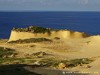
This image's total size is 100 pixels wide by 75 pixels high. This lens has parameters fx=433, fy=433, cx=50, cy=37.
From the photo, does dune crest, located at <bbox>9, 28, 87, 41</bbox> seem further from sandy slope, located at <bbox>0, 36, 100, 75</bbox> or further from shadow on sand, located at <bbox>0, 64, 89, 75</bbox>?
shadow on sand, located at <bbox>0, 64, 89, 75</bbox>

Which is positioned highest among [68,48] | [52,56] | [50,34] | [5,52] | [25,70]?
[50,34]

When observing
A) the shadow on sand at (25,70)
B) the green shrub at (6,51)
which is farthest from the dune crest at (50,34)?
the shadow on sand at (25,70)

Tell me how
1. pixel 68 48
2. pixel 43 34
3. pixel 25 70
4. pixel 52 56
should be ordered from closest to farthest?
pixel 25 70
pixel 52 56
pixel 68 48
pixel 43 34

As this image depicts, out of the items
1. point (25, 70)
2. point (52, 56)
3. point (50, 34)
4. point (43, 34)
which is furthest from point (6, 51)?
point (25, 70)

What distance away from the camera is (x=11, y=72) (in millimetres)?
25953

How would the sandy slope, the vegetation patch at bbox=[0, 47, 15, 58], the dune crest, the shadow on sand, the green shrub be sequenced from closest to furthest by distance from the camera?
the shadow on sand
the vegetation patch at bbox=[0, 47, 15, 58]
the green shrub
the sandy slope
the dune crest

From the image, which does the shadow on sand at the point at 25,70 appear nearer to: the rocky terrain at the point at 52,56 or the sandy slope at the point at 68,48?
the rocky terrain at the point at 52,56

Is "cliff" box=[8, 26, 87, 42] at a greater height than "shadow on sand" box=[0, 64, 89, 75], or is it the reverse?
"cliff" box=[8, 26, 87, 42]

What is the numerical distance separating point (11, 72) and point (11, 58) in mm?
8247

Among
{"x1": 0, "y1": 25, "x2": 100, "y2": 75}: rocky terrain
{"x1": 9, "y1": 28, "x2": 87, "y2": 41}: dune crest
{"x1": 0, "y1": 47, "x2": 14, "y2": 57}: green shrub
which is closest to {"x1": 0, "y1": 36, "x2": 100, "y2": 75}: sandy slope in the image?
{"x1": 0, "y1": 25, "x2": 100, "y2": 75}: rocky terrain

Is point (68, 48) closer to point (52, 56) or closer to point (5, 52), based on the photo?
point (52, 56)

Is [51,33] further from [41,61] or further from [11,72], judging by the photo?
[11,72]

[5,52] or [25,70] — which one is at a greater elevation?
[5,52]

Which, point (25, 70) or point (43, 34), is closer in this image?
point (25, 70)
